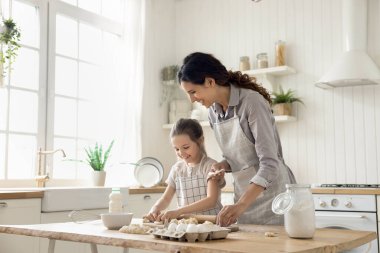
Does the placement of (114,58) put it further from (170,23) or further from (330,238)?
(330,238)

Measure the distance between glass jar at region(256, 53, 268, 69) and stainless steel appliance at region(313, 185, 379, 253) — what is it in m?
1.33

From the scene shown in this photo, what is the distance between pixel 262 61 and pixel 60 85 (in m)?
1.76

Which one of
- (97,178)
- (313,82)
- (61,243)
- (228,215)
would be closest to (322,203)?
(313,82)

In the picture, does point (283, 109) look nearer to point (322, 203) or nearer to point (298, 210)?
point (322, 203)

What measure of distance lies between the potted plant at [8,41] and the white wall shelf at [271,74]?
6.46ft

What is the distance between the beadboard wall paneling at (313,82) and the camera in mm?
4059

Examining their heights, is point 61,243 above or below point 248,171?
below

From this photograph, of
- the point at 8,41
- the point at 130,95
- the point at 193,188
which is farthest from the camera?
the point at 130,95

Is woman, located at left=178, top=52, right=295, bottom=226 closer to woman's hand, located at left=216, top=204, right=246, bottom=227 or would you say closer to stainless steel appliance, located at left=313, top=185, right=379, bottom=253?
woman's hand, located at left=216, top=204, right=246, bottom=227

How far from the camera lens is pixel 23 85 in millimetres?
3711

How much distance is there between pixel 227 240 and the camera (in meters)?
1.46

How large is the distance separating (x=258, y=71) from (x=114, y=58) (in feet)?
4.35

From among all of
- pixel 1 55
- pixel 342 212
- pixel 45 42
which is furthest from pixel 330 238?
pixel 45 42

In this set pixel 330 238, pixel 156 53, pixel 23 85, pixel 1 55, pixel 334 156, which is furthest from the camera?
pixel 156 53
